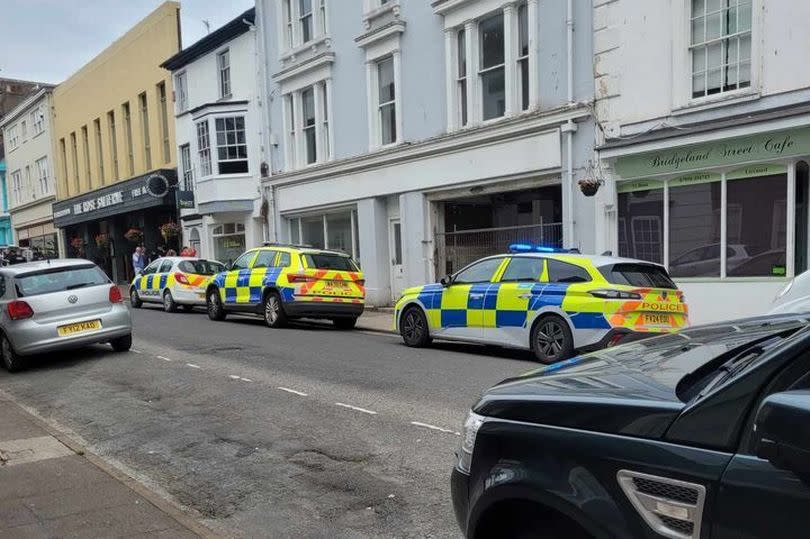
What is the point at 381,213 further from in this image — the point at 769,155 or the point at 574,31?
the point at 769,155

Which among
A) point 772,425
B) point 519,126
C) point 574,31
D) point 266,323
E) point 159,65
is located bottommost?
point 266,323

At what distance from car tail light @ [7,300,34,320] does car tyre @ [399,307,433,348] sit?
5.61 m

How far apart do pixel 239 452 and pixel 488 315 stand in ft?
17.5

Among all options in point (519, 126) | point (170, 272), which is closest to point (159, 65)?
point (170, 272)

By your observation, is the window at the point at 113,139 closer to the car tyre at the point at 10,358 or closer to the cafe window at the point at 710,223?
the car tyre at the point at 10,358

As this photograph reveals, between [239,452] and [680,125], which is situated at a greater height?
[680,125]

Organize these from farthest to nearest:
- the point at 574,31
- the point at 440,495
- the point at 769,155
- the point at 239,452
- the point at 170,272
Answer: the point at 170,272 → the point at 574,31 → the point at 769,155 → the point at 239,452 → the point at 440,495

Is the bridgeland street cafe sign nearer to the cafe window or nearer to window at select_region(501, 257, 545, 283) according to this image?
the cafe window

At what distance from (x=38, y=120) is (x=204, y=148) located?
26007 millimetres

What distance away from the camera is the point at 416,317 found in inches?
442

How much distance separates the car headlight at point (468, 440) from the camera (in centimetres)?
253

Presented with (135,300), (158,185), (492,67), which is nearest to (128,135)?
(158,185)

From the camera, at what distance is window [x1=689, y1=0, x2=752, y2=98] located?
11.0m

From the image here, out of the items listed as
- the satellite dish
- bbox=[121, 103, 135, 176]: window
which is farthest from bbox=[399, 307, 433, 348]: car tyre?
bbox=[121, 103, 135, 176]: window
